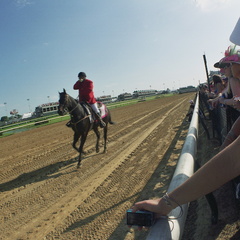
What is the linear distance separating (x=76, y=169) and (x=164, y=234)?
5.39 metres

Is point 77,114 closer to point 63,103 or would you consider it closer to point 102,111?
point 63,103

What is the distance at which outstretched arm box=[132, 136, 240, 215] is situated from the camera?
35.0 inches

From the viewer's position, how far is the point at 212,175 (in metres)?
0.94

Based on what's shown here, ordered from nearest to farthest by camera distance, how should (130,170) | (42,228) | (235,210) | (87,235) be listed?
(235,210) → (87,235) → (42,228) → (130,170)

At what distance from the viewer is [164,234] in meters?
1.10

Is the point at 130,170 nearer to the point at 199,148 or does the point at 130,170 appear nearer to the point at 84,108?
the point at 199,148

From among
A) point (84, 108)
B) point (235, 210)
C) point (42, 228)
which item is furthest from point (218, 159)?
point (84, 108)

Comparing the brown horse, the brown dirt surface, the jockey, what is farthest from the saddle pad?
the brown dirt surface

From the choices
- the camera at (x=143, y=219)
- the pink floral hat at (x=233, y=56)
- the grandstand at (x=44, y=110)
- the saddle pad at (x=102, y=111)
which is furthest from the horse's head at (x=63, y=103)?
the grandstand at (x=44, y=110)

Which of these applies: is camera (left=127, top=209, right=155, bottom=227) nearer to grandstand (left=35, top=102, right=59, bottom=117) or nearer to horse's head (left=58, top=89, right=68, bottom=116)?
horse's head (left=58, top=89, right=68, bottom=116)

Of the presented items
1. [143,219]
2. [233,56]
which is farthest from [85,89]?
[143,219]

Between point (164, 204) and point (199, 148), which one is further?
point (199, 148)

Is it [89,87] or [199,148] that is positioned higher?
[89,87]

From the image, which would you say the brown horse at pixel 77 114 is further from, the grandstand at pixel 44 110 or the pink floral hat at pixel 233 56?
the grandstand at pixel 44 110
